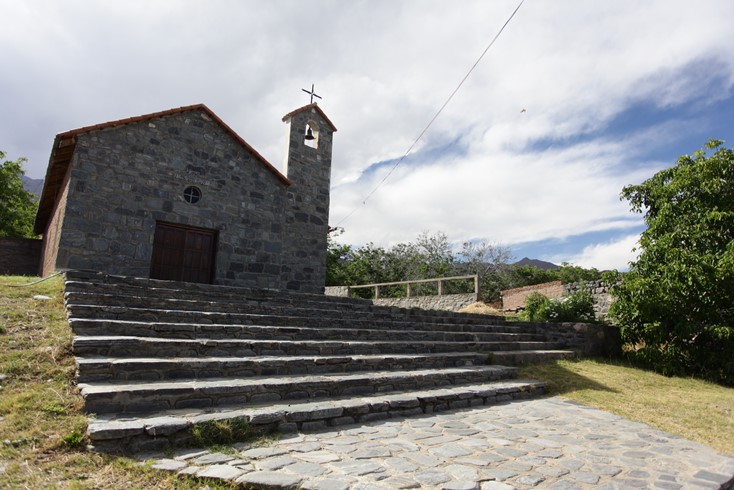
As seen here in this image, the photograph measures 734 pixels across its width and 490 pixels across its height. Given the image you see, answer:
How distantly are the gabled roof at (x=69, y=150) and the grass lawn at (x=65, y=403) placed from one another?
335 cm

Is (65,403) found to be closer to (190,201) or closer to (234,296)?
(234,296)

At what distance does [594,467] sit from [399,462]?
1.67 meters

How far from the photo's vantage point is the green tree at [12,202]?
21.5 metres

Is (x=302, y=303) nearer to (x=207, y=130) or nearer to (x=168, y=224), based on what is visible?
(x=168, y=224)

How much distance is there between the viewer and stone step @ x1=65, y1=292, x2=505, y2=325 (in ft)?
18.9

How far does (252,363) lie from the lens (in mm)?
4840

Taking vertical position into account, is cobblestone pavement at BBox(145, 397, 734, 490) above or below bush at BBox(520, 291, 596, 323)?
below

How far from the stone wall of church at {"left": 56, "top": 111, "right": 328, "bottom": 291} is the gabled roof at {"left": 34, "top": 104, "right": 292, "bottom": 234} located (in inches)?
4.9

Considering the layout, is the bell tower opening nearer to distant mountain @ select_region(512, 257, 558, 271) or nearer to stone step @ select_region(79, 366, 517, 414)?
stone step @ select_region(79, 366, 517, 414)

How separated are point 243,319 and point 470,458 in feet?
13.0

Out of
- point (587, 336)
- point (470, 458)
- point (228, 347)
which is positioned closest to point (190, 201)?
point (228, 347)

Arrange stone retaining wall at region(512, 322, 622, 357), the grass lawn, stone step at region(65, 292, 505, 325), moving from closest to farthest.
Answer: the grass lawn → stone step at region(65, 292, 505, 325) → stone retaining wall at region(512, 322, 622, 357)

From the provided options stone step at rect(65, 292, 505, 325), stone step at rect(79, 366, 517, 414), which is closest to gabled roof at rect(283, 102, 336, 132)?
stone step at rect(65, 292, 505, 325)

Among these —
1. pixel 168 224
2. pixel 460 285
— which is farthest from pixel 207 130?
pixel 460 285
